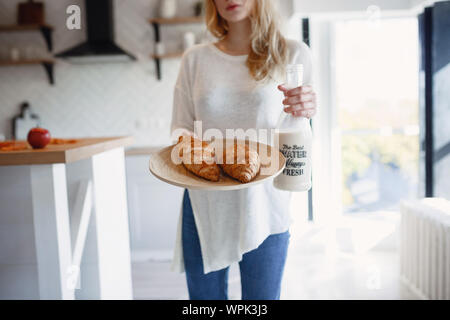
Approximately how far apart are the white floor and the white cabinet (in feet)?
0.27

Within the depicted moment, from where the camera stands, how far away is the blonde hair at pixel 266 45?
683mm

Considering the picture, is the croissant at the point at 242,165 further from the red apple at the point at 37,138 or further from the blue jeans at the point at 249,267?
the red apple at the point at 37,138

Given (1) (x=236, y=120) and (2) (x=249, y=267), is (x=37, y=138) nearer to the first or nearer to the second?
(1) (x=236, y=120)

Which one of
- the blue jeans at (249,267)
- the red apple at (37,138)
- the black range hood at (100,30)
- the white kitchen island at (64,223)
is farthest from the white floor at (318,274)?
the black range hood at (100,30)

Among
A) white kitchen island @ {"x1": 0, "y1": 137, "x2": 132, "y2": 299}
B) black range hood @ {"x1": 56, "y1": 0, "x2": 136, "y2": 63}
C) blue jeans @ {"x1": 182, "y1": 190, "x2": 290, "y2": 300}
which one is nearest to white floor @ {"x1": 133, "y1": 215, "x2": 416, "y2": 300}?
white kitchen island @ {"x1": 0, "y1": 137, "x2": 132, "y2": 299}

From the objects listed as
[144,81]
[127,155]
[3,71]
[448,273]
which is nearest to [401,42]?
[448,273]

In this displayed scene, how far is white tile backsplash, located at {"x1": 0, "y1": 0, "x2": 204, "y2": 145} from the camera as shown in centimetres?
243

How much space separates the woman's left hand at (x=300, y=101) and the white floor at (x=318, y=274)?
3.39 ft

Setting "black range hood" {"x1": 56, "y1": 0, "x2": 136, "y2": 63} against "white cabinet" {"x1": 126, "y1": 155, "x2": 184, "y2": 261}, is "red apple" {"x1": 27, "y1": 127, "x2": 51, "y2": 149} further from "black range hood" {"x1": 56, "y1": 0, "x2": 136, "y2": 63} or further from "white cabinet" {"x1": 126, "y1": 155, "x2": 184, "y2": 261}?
"black range hood" {"x1": 56, "y1": 0, "x2": 136, "y2": 63}

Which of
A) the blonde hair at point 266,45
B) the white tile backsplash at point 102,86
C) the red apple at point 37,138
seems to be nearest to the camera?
the blonde hair at point 266,45

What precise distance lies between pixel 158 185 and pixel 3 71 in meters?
1.57

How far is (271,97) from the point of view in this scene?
0.70 meters

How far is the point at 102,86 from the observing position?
248 centimetres

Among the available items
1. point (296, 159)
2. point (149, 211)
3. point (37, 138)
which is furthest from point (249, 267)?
point (149, 211)
